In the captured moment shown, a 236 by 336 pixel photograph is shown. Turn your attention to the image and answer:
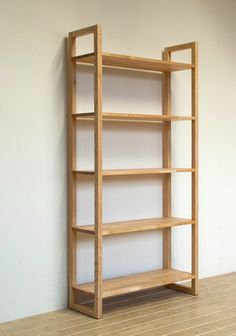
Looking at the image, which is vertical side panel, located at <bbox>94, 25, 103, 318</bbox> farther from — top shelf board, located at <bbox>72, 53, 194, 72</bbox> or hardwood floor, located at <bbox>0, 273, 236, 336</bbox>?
hardwood floor, located at <bbox>0, 273, 236, 336</bbox>

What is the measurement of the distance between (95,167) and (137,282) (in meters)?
0.94

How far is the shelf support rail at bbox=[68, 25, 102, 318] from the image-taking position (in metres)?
3.55

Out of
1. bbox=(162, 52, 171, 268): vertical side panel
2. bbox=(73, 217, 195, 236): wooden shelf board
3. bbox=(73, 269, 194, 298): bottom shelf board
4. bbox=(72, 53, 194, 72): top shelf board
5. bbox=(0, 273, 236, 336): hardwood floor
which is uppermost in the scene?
bbox=(72, 53, 194, 72): top shelf board

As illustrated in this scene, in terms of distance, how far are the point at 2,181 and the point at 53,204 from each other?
43 cm

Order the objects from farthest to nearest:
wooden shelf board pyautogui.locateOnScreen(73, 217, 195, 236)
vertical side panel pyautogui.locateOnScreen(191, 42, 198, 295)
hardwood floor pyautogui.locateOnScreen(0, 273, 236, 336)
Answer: vertical side panel pyautogui.locateOnScreen(191, 42, 198, 295), wooden shelf board pyautogui.locateOnScreen(73, 217, 195, 236), hardwood floor pyautogui.locateOnScreen(0, 273, 236, 336)

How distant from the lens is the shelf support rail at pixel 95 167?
11.7 ft

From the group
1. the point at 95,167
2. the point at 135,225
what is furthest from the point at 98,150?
the point at 135,225

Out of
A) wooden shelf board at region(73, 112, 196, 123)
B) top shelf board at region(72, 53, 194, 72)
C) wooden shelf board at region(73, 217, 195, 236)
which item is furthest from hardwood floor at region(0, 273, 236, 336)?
top shelf board at region(72, 53, 194, 72)

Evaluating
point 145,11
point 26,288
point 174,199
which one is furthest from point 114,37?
→ point 26,288

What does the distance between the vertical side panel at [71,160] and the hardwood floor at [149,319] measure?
300mm

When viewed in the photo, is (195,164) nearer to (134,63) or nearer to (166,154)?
(166,154)

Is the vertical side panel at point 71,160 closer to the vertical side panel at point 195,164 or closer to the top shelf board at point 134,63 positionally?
the top shelf board at point 134,63

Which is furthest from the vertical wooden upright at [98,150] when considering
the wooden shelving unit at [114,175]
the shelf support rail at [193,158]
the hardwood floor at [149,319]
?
the shelf support rail at [193,158]

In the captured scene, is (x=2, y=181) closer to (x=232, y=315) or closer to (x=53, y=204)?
(x=53, y=204)
